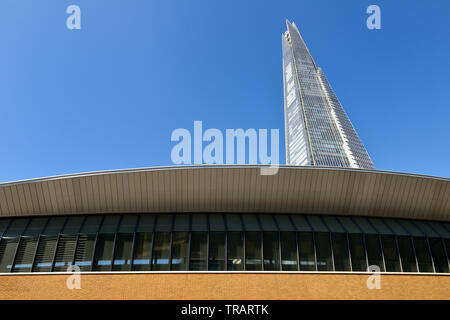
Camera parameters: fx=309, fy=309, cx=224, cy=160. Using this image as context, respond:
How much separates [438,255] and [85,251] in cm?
1979

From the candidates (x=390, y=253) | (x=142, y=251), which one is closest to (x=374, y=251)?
(x=390, y=253)

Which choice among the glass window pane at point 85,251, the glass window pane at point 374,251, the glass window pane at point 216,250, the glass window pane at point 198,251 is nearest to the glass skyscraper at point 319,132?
the glass window pane at point 374,251

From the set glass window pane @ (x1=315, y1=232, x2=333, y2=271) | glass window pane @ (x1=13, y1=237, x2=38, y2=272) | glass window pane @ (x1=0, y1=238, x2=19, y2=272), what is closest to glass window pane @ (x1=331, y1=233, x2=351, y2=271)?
glass window pane @ (x1=315, y1=232, x2=333, y2=271)

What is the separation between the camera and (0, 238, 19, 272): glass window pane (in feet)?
53.7

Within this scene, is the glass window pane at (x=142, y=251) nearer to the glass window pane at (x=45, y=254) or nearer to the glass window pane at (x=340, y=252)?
the glass window pane at (x=45, y=254)

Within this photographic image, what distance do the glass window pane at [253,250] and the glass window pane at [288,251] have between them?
1.29 metres

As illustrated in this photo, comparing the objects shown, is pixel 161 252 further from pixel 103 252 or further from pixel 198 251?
pixel 103 252

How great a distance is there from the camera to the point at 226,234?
17.1m

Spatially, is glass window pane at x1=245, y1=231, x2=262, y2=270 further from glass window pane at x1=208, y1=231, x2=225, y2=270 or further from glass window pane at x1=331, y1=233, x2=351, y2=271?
glass window pane at x1=331, y1=233, x2=351, y2=271

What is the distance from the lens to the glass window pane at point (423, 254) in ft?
56.9

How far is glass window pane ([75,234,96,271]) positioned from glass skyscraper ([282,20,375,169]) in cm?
12898
